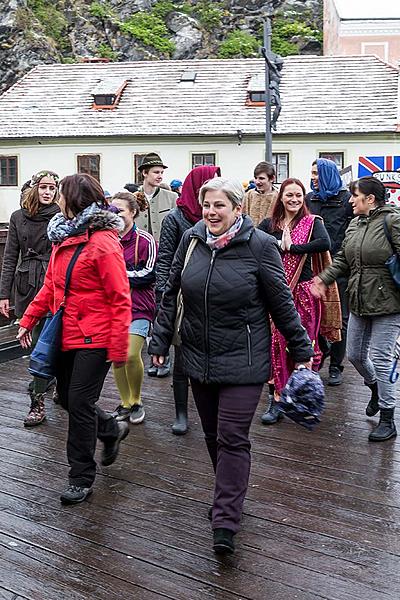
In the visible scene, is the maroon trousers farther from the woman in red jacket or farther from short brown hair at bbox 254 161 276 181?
short brown hair at bbox 254 161 276 181

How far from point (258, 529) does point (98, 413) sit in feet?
4.10

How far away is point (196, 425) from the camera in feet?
18.9

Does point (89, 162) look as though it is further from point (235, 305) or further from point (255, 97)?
point (235, 305)

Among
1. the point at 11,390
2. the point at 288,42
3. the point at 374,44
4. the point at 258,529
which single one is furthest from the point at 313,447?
the point at 288,42

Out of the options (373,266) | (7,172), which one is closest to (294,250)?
(373,266)

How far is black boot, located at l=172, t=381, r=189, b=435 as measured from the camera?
552 cm

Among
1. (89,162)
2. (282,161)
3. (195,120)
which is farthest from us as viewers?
(89,162)

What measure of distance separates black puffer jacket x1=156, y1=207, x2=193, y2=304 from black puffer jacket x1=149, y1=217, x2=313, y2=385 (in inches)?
63.0

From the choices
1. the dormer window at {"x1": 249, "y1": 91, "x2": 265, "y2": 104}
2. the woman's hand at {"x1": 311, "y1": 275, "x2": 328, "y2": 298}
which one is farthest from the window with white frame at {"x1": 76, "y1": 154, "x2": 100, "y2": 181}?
the woman's hand at {"x1": 311, "y1": 275, "x2": 328, "y2": 298}

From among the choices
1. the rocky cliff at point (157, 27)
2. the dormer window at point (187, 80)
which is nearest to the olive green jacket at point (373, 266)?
the dormer window at point (187, 80)

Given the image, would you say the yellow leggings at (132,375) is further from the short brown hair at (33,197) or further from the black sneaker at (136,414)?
the short brown hair at (33,197)

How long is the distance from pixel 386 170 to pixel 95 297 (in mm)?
5922

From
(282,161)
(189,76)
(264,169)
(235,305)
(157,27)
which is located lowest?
(235,305)

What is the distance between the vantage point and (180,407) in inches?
222
